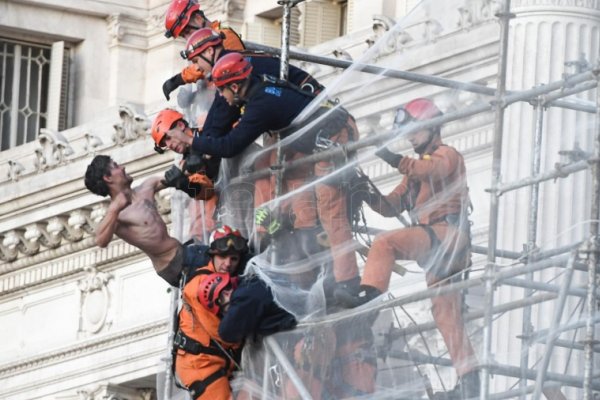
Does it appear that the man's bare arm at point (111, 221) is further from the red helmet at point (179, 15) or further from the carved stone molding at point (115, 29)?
the carved stone molding at point (115, 29)

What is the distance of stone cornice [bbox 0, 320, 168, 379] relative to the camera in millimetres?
35188

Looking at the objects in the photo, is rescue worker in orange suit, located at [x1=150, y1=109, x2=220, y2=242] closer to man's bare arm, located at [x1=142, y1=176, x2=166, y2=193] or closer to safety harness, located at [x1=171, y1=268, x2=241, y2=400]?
man's bare arm, located at [x1=142, y1=176, x2=166, y2=193]

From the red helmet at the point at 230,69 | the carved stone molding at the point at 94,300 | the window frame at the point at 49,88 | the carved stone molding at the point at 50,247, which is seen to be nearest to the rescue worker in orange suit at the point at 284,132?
the red helmet at the point at 230,69

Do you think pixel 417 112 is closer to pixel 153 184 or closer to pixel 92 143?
pixel 153 184

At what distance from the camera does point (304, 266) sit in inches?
867

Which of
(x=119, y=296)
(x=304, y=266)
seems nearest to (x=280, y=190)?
(x=304, y=266)

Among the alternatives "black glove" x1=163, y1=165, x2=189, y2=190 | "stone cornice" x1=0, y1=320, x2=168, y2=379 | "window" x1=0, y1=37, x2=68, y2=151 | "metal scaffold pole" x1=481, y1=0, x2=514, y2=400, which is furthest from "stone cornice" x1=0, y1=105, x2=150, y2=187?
"metal scaffold pole" x1=481, y1=0, x2=514, y2=400

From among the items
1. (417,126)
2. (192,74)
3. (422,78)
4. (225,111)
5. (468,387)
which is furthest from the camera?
(192,74)

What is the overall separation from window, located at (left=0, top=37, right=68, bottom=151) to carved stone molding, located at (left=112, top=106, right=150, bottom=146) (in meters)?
4.04

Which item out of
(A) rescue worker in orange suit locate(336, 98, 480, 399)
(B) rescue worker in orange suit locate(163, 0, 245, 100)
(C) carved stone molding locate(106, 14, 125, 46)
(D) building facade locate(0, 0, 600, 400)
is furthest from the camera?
(C) carved stone molding locate(106, 14, 125, 46)

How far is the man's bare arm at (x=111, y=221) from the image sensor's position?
2300 cm

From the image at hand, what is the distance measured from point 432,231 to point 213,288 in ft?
5.69

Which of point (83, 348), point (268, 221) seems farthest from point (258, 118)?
point (83, 348)

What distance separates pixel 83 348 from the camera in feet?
119
